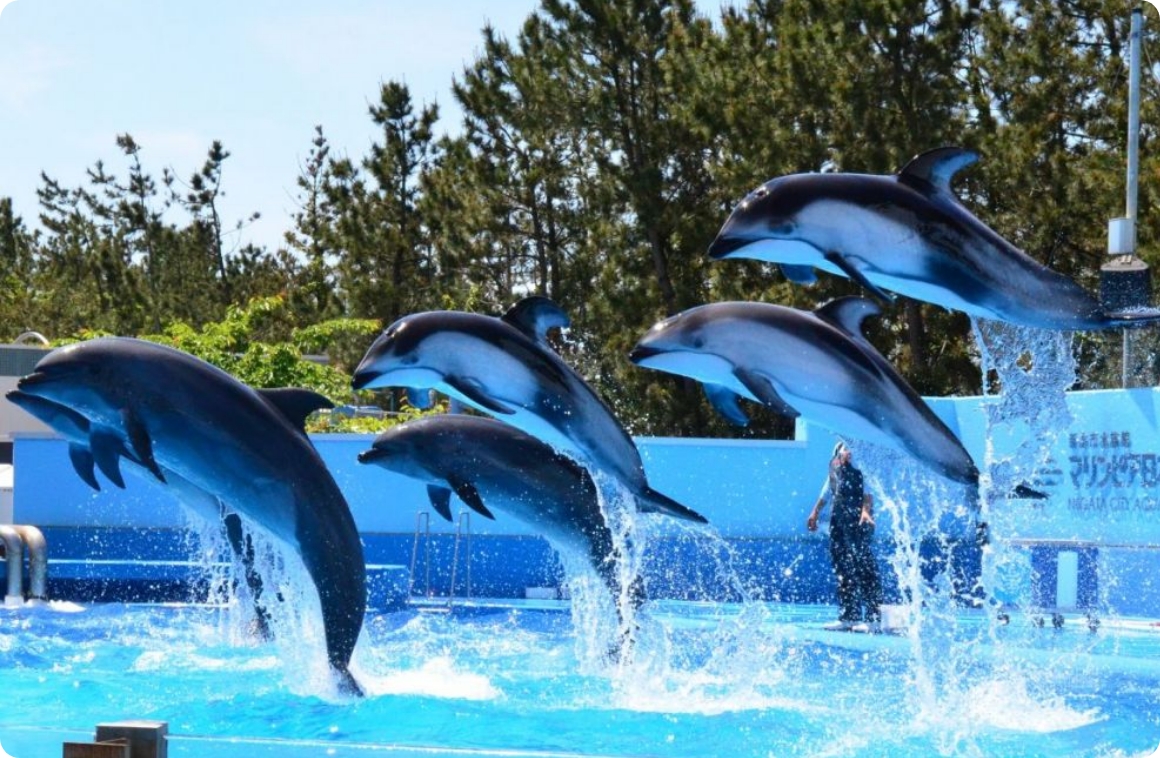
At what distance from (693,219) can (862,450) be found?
14.7 metres

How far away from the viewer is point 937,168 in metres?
7.20

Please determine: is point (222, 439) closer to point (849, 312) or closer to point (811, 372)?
point (811, 372)

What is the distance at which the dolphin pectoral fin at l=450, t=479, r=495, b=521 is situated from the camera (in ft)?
28.8

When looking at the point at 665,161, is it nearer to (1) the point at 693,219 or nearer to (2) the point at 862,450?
(1) the point at 693,219

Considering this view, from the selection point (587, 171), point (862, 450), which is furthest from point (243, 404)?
point (587, 171)

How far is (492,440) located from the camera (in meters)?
9.66

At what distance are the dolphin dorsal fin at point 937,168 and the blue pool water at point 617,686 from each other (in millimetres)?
2720

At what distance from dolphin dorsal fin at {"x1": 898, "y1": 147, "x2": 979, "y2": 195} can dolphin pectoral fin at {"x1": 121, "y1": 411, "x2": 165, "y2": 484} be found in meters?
3.82

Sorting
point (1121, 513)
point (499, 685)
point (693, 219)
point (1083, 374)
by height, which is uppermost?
point (693, 219)

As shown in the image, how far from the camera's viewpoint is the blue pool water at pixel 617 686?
320 inches

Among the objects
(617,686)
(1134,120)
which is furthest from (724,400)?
(1134,120)

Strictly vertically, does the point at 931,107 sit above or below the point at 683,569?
above

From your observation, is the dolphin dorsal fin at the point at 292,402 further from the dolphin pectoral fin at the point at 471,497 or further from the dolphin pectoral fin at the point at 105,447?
the dolphin pectoral fin at the point at 471,497

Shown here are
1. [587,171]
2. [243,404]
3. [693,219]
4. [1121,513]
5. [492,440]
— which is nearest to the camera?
[243,404]
